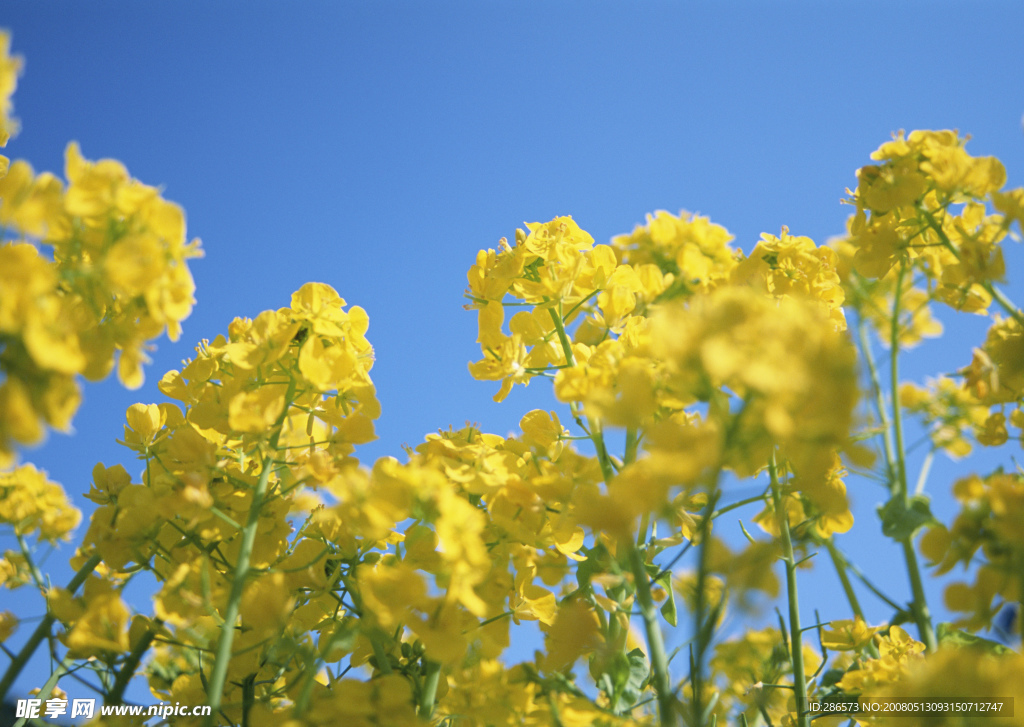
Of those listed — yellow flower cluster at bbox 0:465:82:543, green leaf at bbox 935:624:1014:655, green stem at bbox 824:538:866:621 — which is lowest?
green leaf at bbox 935:624:1014:655

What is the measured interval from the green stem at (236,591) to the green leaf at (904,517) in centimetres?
113

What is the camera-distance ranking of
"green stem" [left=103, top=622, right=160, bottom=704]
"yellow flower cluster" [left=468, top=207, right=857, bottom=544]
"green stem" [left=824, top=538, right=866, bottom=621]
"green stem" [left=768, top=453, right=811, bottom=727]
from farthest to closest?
"green stem" [left=824, top=538, right=866, bottom=621]
"green stem" [left=768, top=453, right=811, bottom=727]
"green stem" [left=103, top=622, right=160, bottom=704]
"yellow flower cluster" [left=468, top=207, right=857, bottom=544]

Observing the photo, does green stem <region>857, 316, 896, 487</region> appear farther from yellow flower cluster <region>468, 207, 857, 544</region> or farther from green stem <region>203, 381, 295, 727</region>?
green stem <region>203, 381, 295, 727</region>

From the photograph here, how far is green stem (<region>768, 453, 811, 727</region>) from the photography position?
1233 mm

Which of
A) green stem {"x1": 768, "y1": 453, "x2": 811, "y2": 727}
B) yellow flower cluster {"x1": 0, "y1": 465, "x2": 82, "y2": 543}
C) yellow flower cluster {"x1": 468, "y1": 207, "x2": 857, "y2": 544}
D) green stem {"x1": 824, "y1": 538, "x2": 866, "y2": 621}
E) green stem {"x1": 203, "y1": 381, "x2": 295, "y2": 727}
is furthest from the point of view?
yellow flower cluster {"x1": 0, "y1": 465, "x2": 82, "y2": 543}

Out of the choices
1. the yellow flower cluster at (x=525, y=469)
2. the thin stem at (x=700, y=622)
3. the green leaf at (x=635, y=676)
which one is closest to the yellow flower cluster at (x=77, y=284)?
the yellow flower cluster at (x=525, y=469)

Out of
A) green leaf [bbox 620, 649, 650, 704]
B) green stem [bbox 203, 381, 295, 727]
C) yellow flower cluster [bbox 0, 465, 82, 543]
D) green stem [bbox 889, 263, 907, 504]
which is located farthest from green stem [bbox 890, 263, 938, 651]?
yellow flower cluster [bbox 0, 465, 82, 543]

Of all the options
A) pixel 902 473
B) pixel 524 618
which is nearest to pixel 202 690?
pixel 524 618

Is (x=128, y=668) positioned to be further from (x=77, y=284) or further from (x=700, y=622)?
(x=700, y=622)

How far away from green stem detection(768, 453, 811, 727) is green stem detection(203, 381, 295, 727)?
A: 93 centimetres

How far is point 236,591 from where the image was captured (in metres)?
1.05

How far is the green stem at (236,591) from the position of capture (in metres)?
0.95

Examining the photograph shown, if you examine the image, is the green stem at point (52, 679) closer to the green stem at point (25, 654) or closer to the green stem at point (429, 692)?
the green stem at point (25, 654)

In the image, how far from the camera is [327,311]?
137 cm
